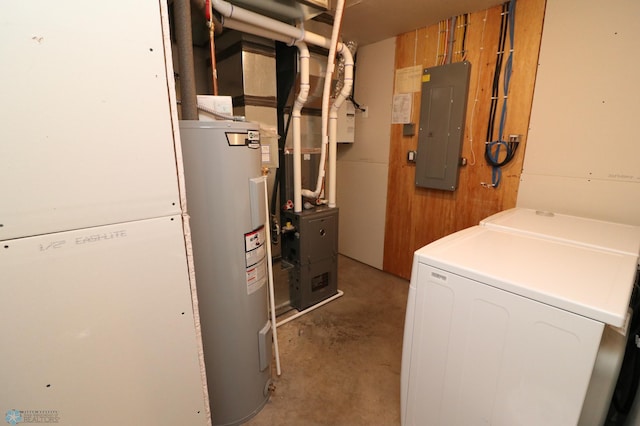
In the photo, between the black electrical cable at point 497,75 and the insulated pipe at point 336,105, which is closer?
the black electrical cable at point 497,75

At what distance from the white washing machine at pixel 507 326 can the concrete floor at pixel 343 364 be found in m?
0.38

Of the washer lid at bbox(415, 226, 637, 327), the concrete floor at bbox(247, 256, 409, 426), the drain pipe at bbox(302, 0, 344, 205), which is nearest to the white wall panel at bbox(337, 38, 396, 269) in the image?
the concrete floor at bbox(247, 256, 409, 426)

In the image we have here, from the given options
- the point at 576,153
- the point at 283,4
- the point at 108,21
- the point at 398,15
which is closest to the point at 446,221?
the point at 576,153

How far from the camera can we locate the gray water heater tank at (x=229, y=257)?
3.93 ft

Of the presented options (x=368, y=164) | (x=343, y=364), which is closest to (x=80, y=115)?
(x=343, y=364)

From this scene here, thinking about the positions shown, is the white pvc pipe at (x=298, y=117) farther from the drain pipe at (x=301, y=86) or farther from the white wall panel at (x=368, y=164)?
the white wall panel at (x=368, y=164)

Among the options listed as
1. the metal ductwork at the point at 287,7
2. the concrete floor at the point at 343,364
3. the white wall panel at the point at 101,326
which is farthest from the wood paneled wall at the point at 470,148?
the white wall panel at the point at 101,326

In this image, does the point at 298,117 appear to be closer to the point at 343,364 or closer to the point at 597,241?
the point at 343,364

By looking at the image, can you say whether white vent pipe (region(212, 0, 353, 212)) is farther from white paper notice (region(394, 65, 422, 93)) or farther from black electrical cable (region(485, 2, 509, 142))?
black electrical cable (region(485, 2, 509, 142))

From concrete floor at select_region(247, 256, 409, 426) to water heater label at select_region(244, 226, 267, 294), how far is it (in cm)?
74

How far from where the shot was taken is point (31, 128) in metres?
0.68

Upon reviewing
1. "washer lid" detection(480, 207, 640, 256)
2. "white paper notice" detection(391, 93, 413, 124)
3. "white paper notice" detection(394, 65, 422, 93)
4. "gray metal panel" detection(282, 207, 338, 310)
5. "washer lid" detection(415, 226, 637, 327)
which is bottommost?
"gray metal panel" detection(282, 207, 338, 310)

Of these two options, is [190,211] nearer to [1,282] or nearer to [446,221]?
[1,282]

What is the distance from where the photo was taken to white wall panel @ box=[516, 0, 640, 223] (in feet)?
5.58
